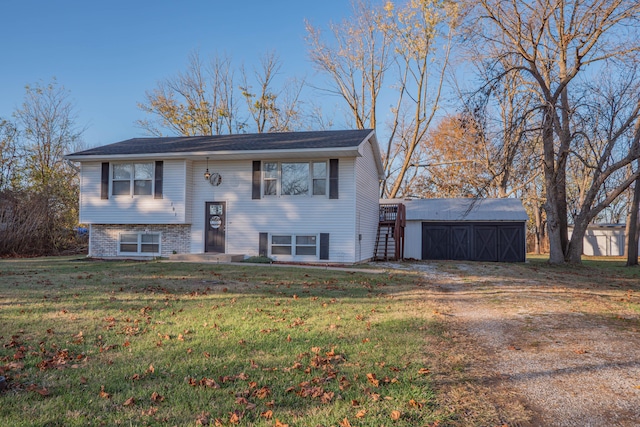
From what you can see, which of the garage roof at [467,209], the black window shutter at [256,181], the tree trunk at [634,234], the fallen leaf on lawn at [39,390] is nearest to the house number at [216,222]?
the black window shutter at [256,181]

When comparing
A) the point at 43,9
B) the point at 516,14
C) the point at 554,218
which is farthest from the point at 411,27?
the point at 43,9

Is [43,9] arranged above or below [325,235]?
above

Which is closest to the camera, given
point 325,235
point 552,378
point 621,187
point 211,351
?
point 552,378

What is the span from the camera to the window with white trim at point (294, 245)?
15.6m

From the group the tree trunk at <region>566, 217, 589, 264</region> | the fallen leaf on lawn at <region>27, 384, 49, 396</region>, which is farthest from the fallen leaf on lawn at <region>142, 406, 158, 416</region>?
the tree trunk at <region>566, 217, 589, 264</region>

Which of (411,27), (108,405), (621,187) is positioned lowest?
(108,405)

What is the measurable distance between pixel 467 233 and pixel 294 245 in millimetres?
9541

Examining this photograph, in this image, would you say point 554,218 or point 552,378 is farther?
point 554,218

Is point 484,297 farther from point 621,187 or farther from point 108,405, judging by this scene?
point 621,187

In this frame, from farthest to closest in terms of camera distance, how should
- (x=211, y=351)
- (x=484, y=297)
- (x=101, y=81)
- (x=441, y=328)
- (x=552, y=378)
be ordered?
(x=101, y=81), (x=484, y=297), (x=441, y=328), (x=211, y=351), (x=552, y=378)

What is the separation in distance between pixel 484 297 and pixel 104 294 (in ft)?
22.9

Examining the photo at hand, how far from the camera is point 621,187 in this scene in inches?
682

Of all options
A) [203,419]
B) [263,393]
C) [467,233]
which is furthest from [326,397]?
[467,233]

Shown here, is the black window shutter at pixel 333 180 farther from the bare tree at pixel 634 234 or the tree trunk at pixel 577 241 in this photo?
the bare tree at pixel 634 234
